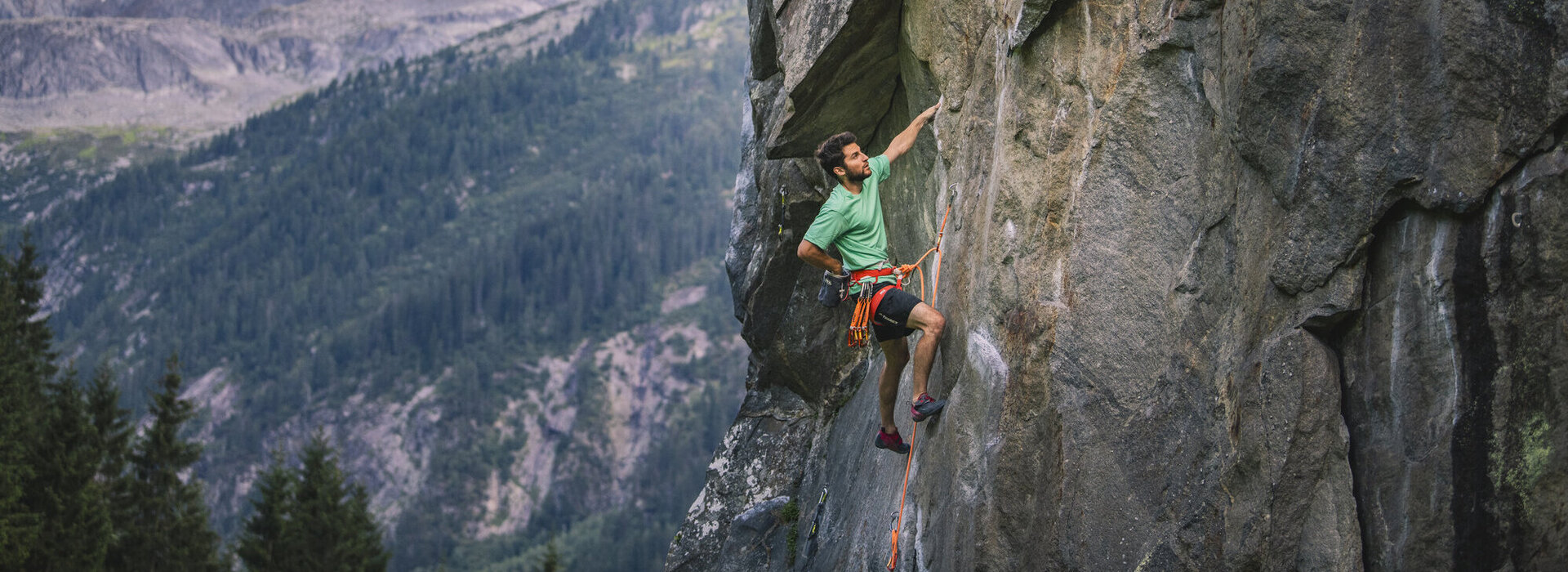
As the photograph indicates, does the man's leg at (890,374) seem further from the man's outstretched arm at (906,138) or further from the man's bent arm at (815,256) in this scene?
the man's outstretched arm at (906,138)

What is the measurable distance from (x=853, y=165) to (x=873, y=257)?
2.87 feet

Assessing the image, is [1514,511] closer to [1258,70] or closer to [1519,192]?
[1519,192]

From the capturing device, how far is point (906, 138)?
11125 mm

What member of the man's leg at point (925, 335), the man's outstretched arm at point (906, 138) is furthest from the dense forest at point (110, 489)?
the man's leg at point (925, 335)

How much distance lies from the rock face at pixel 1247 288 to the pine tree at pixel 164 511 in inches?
1036

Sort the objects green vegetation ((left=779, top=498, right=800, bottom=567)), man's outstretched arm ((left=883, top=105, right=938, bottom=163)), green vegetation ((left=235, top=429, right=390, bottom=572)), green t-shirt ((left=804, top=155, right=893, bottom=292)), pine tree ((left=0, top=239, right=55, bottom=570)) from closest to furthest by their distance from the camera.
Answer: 1. green t-shirt ((left=804, top=155, right=893, bottom=292))
2. man's outstretched arm ((left=883, top=105, right=938, bottom=163))
3. green vegetation ((left=779, top=498, right=800, bottom=567))
4. pine tree ((left=0, top=239, right=55, bottom=570))
5. green vegetation ((left=235, top=429, right=390, bottom=572))

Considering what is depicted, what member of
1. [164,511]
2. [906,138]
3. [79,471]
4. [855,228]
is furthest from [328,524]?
[906,138]

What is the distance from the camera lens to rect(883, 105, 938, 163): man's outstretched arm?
10922 millimetres

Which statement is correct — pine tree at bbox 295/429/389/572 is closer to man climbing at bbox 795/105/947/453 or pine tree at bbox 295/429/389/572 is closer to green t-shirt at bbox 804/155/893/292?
man climbing at bbox 795/105/947/453

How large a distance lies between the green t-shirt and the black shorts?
0.33 meters

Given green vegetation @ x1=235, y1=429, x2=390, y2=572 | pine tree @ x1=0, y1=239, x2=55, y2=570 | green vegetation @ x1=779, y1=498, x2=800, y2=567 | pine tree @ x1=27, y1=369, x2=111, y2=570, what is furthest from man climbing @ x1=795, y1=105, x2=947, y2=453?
green vegetation @ x1=235, y1=429, x2=390, y2=572

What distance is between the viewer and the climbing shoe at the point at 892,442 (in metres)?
10.9

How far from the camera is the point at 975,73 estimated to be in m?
10.3

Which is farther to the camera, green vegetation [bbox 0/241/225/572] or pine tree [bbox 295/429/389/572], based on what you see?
pine tree [bbox 295/429/389/572]
